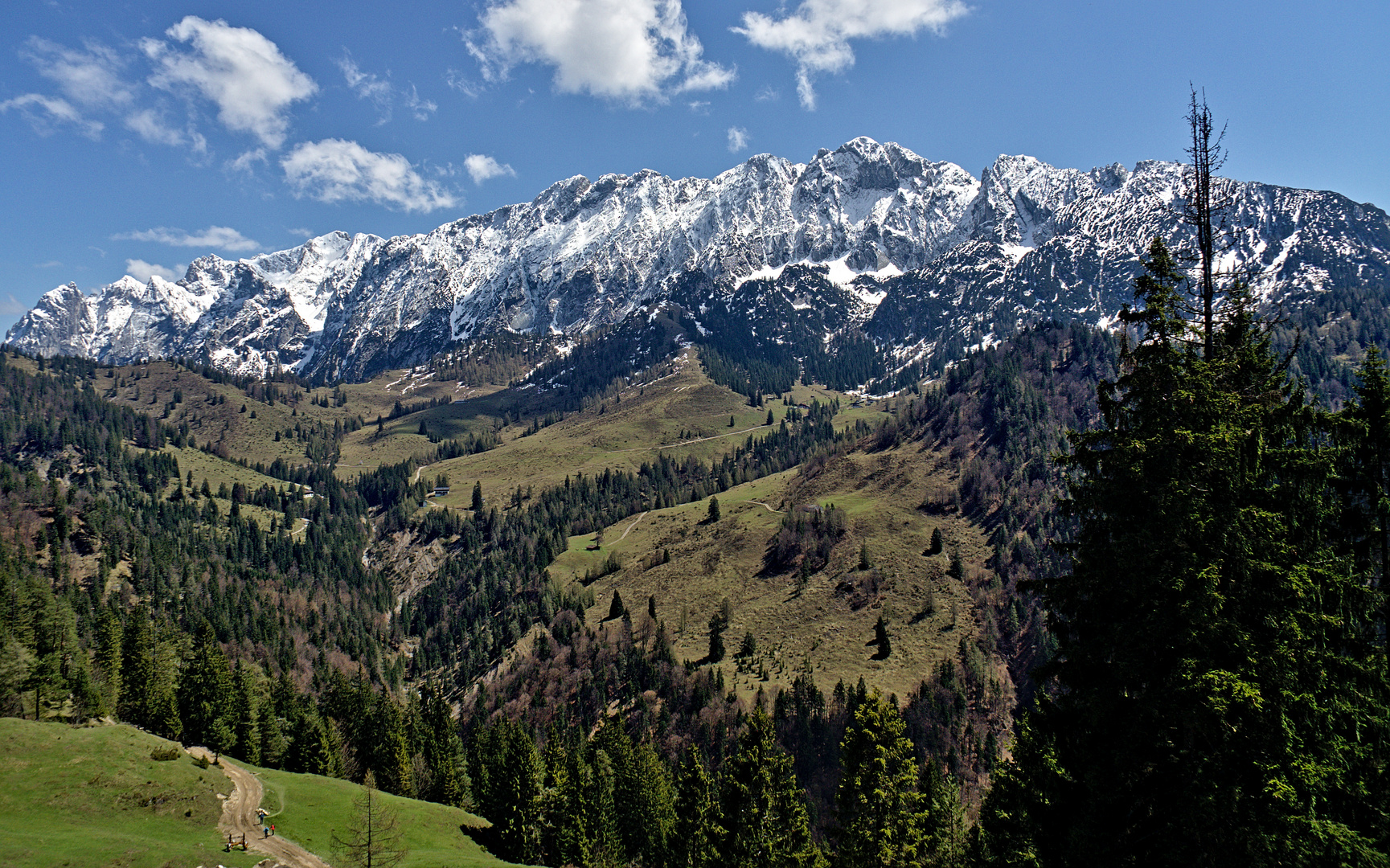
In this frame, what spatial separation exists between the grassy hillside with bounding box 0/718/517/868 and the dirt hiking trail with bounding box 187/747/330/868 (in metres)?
0.90

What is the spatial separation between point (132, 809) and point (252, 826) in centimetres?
882

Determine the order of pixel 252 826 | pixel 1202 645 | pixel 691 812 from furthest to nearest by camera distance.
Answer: pixel 252 826
pixel 691 812
pixel 1202 645

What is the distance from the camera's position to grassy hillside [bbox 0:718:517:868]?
Result: 48031mm

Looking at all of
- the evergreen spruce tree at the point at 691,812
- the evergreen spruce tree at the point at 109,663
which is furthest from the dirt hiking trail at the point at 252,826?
the evergreen spruce tree at the point at 691,812

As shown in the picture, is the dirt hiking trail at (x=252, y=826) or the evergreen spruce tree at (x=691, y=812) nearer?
the evergreen spruce tree at (x=691, y=812)

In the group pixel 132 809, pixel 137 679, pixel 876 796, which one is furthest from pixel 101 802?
pixel 876 796

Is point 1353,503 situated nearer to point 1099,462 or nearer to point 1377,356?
point 1377,356

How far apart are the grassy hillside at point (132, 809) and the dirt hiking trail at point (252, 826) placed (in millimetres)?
898

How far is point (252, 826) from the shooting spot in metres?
60.0

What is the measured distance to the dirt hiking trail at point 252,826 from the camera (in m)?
55.8

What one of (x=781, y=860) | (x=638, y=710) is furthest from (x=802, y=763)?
(x=781, y=860)

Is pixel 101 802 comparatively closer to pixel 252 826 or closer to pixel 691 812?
pixel 252 826

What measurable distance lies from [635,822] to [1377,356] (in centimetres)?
7581

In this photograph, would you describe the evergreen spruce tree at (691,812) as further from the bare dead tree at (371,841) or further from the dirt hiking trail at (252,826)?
the dirt hiking trail at (252,826)
